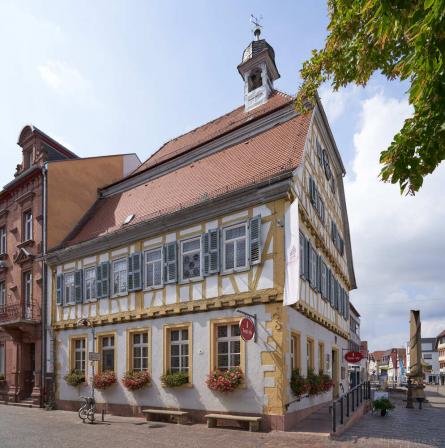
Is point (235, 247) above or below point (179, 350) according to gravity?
above

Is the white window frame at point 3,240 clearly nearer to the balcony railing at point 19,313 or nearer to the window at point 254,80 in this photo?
the balcony railing at point 19,313

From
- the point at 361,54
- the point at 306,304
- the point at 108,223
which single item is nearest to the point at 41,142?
the point at 108,223

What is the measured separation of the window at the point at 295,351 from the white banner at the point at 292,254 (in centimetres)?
206

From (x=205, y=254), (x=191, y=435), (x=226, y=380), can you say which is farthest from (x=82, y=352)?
(x=191, y=435)

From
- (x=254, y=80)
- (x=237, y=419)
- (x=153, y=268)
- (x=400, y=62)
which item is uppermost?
(x=254, y=80)

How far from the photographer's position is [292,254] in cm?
1268

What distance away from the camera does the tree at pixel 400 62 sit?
159 inches

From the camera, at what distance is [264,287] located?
13.4 m

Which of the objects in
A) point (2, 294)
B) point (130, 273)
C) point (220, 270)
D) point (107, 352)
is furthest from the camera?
point (2, 294)

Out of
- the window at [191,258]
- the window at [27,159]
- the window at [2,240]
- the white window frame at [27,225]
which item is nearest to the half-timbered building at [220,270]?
the window at [191,258]

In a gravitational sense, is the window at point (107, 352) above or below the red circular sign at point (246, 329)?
below

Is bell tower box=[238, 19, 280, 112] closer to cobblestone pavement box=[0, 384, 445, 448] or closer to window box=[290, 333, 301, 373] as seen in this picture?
window box=[290, 333, 301, 373]

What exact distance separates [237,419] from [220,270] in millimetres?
4010

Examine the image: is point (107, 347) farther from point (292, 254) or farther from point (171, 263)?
point (292, 254)
